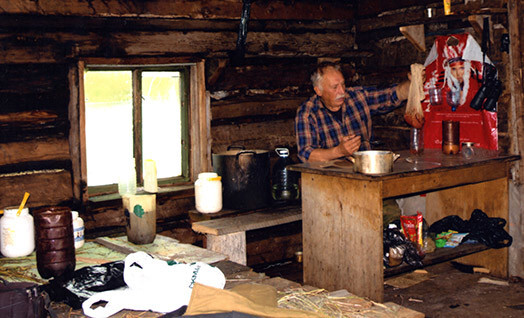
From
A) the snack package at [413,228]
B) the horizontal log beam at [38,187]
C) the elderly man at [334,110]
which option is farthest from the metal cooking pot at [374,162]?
the horizontal log beam at [38,187]

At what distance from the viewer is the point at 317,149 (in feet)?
21.3

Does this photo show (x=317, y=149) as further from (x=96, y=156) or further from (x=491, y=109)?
(x=96, y=156)

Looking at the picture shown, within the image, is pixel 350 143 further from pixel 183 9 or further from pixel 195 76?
pixel 183 9

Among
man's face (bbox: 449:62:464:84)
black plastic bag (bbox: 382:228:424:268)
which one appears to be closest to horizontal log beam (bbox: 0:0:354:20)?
man's face (bbox: 449:62:464:84)

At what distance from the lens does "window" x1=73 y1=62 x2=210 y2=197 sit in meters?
6.19

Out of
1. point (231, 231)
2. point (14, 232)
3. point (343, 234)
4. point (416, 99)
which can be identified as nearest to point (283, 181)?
point (231, 231)

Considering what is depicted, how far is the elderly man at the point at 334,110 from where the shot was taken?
261 inches

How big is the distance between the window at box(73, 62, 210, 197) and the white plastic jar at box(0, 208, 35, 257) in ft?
4.99

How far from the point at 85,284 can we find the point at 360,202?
2.52 m

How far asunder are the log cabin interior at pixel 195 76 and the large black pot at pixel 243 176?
405 millimetres

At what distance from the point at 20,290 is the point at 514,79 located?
525 cm

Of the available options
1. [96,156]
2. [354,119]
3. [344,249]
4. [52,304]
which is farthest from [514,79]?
[52,304]

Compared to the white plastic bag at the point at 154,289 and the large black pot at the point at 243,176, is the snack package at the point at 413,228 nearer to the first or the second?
the large black pot at the point at 243,176

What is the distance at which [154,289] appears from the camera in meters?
3.29
